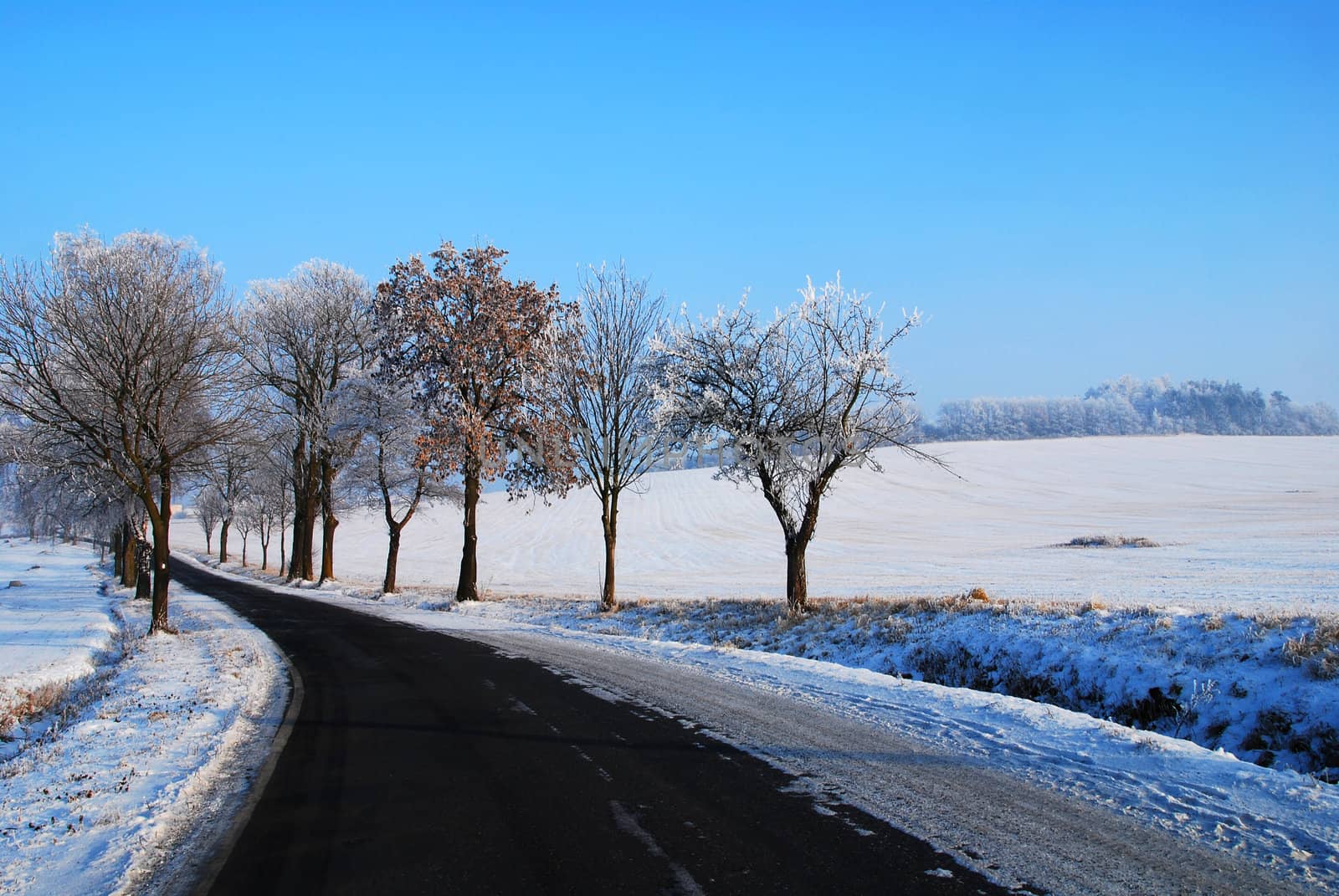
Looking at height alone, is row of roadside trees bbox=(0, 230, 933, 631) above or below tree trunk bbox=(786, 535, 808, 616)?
above

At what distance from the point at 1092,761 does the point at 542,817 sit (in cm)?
481

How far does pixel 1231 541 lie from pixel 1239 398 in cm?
14488

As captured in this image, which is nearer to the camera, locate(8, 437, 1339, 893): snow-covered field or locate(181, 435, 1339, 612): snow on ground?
locate(8, 437, 1339, 893): snow-covered field

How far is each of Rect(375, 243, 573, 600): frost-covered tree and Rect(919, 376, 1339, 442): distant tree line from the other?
131461mm

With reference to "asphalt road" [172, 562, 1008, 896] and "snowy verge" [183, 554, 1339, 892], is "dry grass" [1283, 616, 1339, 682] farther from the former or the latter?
→ "asphalt road" [172, 562, 1008, 896]

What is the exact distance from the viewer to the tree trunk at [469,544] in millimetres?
26641

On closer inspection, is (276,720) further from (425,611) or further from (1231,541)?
(1231,541)

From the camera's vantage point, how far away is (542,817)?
18.5 ft

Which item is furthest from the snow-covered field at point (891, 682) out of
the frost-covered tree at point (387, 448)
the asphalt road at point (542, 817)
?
the frost-covered tree at point (387, 448)

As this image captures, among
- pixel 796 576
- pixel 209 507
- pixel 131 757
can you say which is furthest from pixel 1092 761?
pixel 209 507

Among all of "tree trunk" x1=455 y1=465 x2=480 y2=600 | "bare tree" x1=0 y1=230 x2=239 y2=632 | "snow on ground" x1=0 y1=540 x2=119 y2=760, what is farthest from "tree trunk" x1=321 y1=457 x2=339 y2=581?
"bare tree" x1=0 y1=230 x2=239 y2=632

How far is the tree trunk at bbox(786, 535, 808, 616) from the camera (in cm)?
1848

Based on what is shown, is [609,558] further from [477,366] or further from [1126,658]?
[1126,658]

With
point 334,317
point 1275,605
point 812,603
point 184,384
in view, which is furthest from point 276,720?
point 334,317
